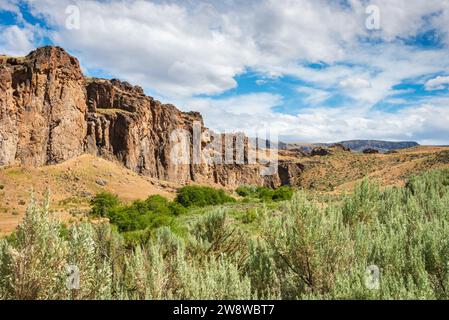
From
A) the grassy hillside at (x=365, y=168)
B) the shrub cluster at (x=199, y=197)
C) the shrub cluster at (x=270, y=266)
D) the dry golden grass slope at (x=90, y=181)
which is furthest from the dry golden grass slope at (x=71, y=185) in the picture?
the grassy hillside at (x=365, y=168)

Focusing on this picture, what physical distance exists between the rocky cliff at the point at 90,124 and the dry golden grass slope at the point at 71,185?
287 centimetres

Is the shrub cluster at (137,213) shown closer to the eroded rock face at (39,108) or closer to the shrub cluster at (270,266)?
the shrub cluster at (270,266)

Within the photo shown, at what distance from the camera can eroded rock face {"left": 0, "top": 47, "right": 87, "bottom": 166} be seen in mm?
51156

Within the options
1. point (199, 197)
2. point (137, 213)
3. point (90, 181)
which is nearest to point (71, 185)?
point (90, 181)

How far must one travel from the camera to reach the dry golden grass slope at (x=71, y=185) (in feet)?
132

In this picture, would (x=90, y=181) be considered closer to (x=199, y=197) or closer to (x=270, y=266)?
(x=199, y=197)

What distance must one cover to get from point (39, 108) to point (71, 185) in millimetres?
12782

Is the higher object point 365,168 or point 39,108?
point 39,108

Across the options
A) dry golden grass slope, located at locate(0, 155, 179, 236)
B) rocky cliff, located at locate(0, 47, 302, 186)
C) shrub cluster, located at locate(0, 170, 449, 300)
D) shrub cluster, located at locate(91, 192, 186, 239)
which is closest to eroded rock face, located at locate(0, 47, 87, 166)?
rocky cliff, located at locate(0, 47, 302, 186)

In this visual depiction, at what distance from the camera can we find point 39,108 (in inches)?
2127

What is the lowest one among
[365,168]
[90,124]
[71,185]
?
[71,185]

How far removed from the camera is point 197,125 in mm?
86438
